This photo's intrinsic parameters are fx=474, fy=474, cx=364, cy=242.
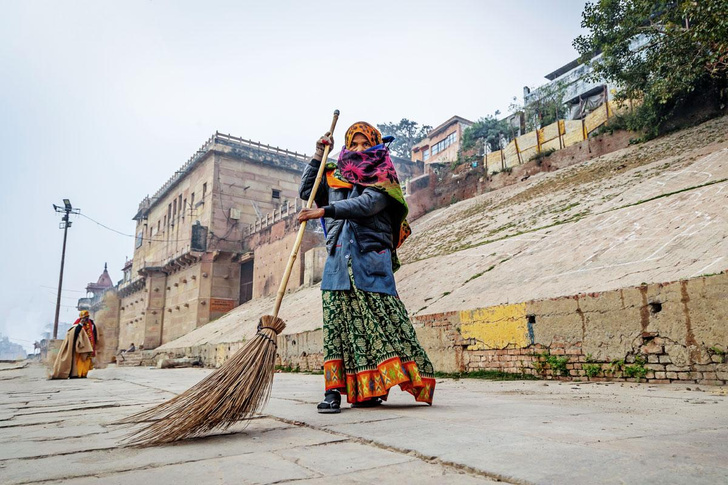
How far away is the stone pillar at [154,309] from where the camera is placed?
27.8m

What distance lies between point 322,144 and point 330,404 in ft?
5.39

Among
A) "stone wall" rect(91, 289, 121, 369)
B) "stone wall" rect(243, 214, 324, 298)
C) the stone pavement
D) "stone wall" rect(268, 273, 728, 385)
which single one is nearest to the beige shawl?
"stone wall" rect(268, 273, 728, 385)

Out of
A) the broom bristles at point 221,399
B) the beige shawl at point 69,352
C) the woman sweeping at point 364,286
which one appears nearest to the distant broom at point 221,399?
the broom bristles at point 221,399

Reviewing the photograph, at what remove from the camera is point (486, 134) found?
2586 centimetres

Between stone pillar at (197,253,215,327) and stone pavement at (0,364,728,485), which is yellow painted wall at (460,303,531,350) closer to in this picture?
stone pavement at (0,364,728,485)

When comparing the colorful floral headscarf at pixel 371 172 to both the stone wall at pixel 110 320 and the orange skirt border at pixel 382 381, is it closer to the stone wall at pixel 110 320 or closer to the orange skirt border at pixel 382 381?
the orange skirt border at pixel 382 381

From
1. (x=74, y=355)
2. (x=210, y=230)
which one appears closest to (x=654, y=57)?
(x=74, y=355)

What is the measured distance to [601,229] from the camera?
7.29 m

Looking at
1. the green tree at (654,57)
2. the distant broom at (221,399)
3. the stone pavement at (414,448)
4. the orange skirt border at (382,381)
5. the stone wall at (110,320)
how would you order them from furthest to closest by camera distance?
the stone wall at (110,320), the green tree at (654,57), the orange skirt border at (382,381), the distant broom at (221,399), the stone pavement at (414,448)

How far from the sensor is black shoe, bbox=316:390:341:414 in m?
2.52

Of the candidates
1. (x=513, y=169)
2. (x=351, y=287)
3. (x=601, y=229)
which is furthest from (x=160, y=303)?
(x=351, y=287)

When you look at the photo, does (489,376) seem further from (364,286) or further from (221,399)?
(221,399)

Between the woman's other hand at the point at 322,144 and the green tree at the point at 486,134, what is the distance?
23.1m

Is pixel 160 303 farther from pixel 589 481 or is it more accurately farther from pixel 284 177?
pixel 589 481
